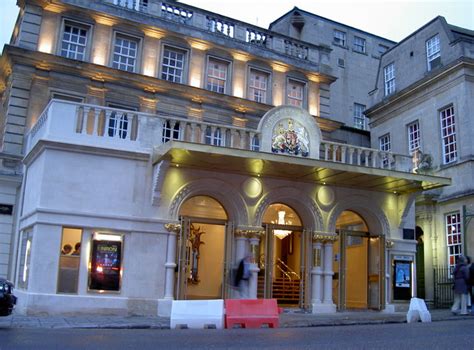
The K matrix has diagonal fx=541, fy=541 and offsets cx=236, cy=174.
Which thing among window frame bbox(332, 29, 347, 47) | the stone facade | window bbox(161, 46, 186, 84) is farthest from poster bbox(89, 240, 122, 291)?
window frame bbox(332, 29, 347, 47)

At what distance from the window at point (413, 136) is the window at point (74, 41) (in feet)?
52.7

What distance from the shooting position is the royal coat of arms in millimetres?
17297

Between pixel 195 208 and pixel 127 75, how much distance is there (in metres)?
7.83

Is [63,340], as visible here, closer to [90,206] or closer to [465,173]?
[90,206]

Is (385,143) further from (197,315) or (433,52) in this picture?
(197,315)

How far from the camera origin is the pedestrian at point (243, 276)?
15.0 m

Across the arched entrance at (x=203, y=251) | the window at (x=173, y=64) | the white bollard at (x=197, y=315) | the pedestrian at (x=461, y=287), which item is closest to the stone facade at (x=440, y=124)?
the pedestrian at (x=461, y=287)

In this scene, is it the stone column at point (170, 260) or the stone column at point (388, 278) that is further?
the stone column at point (388, 278)

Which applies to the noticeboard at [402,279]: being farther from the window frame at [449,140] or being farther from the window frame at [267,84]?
the window frame at [267,84]

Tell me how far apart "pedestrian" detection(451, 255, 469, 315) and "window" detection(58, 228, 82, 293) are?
474 inches

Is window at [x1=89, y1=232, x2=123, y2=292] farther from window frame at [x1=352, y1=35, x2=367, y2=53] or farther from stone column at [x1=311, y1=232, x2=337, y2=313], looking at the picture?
window frame at [x1=352, y1=35, x2=367, y2=53]

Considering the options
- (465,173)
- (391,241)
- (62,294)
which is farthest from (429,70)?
(62,294)

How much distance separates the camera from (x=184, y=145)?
1430 centimetres

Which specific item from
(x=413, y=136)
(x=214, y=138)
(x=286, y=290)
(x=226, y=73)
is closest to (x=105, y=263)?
(x=214, y=138)
